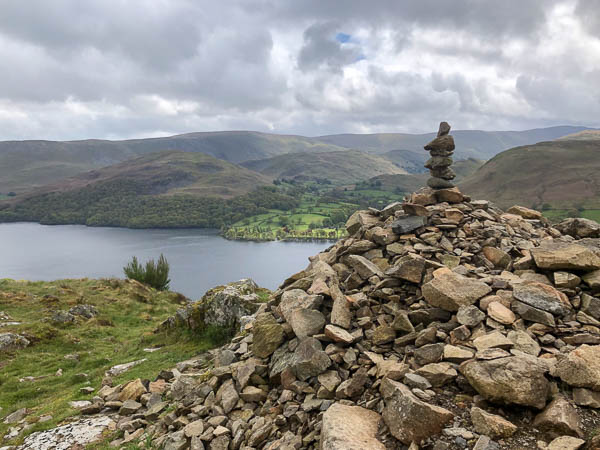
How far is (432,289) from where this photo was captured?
989 cm

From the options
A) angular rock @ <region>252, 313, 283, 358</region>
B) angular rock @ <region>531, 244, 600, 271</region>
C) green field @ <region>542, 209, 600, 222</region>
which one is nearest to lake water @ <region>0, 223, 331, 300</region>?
angular rock @ <region>252, 313, 283, 358</region>

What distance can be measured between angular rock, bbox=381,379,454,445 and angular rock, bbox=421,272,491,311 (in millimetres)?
3284

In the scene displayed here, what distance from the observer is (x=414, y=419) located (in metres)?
6.62

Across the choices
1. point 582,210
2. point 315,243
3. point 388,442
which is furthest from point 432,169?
point 582,210

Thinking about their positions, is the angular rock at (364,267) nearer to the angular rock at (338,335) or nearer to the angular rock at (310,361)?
the angular rock at (338,335)

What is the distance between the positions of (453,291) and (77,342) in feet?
86.4

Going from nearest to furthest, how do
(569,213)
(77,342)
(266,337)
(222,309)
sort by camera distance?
(266,337) → (222,309) → (77,342) → (569,213)

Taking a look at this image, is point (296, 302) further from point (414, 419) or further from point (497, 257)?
point (497, 257)

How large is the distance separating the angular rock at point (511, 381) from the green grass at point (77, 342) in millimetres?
14696

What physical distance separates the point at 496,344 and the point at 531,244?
6315 mm

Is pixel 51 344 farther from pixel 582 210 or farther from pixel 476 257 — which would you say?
pixel 582 210

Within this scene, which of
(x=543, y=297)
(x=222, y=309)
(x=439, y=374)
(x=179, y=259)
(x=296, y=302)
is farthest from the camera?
(x=179, y=259)

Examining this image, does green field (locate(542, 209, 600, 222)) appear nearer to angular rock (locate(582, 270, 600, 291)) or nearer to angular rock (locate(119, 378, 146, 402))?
angular rock (locate(582, 270, 600, 291))

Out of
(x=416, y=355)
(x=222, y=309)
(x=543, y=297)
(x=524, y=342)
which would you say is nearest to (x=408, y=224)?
(x=543, y=297)
